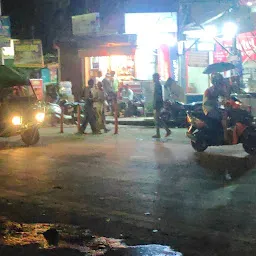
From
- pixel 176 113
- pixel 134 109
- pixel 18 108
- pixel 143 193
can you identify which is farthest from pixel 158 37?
pixel 143 193

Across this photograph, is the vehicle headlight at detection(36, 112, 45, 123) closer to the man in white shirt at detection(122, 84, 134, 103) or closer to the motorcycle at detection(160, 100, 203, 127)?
the motorcycle at detection(160, 100, 203, 127)

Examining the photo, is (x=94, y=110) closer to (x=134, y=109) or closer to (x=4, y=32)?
(x=134, y=109)

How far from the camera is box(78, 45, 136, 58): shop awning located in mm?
24422

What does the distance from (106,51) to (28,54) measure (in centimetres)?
436

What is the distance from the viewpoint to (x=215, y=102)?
38.6ft

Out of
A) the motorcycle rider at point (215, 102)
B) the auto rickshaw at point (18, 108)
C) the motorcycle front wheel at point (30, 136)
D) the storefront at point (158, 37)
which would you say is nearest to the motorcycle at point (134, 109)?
the storefront at point (158, 37)

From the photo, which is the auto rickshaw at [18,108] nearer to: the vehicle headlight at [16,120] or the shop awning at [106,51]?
the vehicle headlight at [16,120]

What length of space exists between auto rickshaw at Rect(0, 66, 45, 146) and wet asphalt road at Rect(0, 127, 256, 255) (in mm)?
670

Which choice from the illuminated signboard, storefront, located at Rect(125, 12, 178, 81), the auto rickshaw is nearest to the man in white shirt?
storefront, located at Rect(125, 12, 178, 81)

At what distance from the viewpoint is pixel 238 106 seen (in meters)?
11.6

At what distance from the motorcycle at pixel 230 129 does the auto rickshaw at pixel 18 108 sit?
4346 mm

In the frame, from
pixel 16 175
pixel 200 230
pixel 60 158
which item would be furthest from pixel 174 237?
pixel 60 158

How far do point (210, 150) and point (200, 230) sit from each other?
6629 mm

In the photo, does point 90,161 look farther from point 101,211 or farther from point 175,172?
point 101,211
